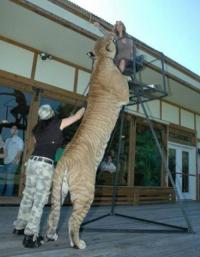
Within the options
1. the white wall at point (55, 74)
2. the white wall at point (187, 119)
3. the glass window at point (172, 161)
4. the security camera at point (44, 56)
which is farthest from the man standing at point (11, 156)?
the white wall at point (187, 119)

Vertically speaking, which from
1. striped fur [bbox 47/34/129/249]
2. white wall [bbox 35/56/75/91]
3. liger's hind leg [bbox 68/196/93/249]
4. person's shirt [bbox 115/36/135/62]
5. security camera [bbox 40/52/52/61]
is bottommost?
liger's hind leg [bbox 68/196/93/249]

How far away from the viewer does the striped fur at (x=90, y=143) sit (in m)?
2.64

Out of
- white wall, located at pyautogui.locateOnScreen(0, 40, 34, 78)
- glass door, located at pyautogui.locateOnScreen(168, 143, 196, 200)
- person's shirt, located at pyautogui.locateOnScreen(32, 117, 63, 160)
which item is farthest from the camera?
glass door, located at pyautogui.locateOnScreen(168, 143, 196, 200)

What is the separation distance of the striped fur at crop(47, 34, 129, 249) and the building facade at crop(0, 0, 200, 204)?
1000 mm

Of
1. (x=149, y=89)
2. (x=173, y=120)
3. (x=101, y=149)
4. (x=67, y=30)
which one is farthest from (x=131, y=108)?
(x=101, y=149)

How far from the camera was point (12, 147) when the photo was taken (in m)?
5.73

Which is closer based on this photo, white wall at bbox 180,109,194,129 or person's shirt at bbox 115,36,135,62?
person's shirt at bbox 115,36,135,62

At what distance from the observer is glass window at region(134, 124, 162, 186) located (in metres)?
8.17

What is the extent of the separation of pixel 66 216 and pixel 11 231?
148 centimetres

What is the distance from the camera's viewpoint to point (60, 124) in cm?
289

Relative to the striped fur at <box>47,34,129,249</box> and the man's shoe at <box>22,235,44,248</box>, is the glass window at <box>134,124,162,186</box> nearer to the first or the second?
the striped fur at <box>47,34,129,249</box>

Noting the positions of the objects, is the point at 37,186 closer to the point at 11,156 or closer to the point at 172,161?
the point at 11,156

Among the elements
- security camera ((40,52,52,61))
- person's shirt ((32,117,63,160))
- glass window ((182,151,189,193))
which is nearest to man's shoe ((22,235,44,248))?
person's shirt ((32,117,63,160))

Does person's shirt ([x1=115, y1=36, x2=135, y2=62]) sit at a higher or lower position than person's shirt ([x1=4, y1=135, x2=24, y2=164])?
higher
